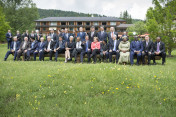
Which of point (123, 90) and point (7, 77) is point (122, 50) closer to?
point (123, 90)

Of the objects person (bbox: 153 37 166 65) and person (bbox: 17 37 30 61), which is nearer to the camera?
person (bbox: 153 37 166 65)

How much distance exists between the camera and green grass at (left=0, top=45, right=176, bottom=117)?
5.12 metres

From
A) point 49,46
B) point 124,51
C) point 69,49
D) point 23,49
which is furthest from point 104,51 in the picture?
point 23,49

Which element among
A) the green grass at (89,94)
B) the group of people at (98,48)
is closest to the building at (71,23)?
the group of people at (98,48)

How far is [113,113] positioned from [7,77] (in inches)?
206

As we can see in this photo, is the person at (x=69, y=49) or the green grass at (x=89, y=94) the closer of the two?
the green grass at (x=89, y=94)

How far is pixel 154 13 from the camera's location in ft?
61.4

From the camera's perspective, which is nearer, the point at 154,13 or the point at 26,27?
the point at 154,13

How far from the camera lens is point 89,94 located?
20.1ft

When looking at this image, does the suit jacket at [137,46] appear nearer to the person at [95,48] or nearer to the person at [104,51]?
the person at [104,51]

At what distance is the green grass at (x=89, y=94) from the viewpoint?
16.8ft

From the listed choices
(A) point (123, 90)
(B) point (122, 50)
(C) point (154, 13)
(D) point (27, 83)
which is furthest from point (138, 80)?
(C) point (154, 13)

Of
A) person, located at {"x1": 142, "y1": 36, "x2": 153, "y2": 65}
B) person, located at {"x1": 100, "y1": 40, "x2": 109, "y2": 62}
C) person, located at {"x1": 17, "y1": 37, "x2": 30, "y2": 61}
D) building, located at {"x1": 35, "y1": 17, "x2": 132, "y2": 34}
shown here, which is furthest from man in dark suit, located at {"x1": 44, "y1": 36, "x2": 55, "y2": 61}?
building, located at {"x1": 35, "y1": 17, "x2": 132, "y2": 34}

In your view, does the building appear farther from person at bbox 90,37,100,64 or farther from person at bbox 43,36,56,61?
person at bbox 90,37,100,64
